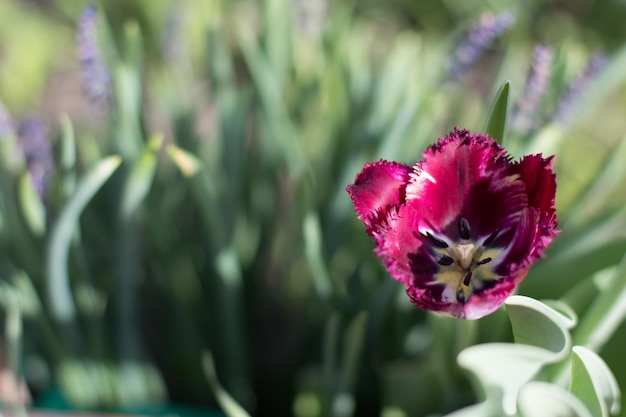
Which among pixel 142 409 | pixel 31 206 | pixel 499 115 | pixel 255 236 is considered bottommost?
pixel 142 409

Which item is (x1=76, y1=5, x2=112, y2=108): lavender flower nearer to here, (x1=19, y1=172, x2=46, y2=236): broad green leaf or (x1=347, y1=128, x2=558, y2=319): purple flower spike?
(x1=19, y1=172, x2=46, y2=236): broad green leaf

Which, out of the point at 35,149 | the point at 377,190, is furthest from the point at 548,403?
the point at 35,149

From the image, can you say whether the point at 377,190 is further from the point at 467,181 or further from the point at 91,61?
the point at 91,61

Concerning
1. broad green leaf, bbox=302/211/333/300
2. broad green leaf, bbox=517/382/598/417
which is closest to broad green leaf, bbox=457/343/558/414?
broad green leaf, bbox=517/382/598/417

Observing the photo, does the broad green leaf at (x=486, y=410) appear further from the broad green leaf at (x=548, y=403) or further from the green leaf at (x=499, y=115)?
the green leaf at (x=499, y=115)

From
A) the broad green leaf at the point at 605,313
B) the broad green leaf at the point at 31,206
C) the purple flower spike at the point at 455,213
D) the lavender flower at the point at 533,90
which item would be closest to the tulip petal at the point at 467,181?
the purple flower spike at the point at 455,213
